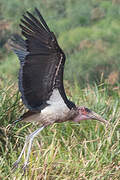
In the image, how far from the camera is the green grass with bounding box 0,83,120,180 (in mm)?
5715

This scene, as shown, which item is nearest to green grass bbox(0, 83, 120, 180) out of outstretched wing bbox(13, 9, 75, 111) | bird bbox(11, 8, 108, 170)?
bird bbox(11, 8, 108, 170)

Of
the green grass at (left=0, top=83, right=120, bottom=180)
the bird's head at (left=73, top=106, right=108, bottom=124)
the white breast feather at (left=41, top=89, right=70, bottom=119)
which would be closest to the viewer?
the green grass at (left=0, top=83, right=120, bottom=180)

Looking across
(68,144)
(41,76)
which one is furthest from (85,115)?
(41,76)

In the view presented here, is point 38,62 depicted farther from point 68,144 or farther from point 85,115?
point 68,144

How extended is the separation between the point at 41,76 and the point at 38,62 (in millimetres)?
209

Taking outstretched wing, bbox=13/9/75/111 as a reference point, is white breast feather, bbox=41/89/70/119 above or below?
below

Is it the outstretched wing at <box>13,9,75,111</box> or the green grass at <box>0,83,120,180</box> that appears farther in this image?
the green grass at <box>0,83,120,180</box>

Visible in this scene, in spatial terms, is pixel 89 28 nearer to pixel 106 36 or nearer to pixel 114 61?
pixel 106 36

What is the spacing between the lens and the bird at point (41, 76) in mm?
5367

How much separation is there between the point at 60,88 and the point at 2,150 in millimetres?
1056

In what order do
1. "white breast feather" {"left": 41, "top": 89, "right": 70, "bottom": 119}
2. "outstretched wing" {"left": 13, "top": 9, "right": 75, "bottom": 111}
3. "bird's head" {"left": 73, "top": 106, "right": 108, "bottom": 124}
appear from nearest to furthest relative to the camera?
"outstretched wing" {"left": 13, "top": 9, "right": 75, "bottom": 111}, "white breast feather" {"left": 41, "top": 89, "right": 70, "bottom": 119}, "bird's head" {"left": 73, "top": 106, "right": 108, "bottom": 124}

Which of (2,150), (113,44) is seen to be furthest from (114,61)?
(2,150)

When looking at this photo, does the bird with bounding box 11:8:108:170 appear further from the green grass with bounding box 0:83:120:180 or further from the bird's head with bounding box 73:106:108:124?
the green grass with bounding box 0:83:120:180

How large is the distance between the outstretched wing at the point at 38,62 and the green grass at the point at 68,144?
0.57 metres
